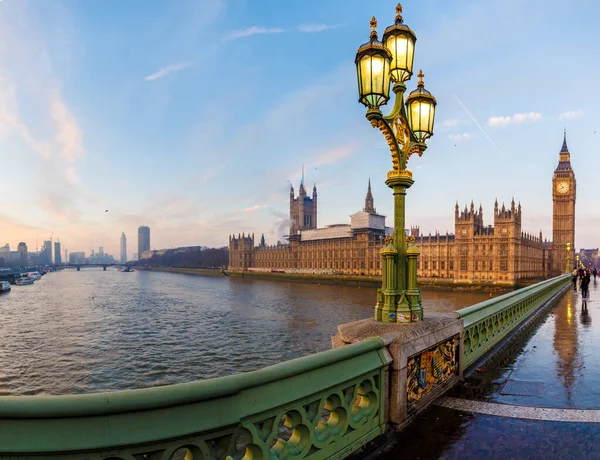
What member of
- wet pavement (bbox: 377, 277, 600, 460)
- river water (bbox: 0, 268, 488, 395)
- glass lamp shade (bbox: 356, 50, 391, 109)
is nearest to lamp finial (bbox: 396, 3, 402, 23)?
glass lamp shade (bbox: 356, 50, 391, 109)

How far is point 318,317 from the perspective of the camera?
37.2 metres

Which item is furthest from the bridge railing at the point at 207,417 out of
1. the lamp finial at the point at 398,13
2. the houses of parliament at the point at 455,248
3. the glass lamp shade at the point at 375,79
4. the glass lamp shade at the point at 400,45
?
the houses of parliament at the point at 455,248

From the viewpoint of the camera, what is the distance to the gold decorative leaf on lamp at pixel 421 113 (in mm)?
7141

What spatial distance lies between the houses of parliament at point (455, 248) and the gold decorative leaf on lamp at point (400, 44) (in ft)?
254

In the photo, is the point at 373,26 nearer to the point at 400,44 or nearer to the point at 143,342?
Answer: the point at 400,44

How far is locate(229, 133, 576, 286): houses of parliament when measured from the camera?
7994 cm

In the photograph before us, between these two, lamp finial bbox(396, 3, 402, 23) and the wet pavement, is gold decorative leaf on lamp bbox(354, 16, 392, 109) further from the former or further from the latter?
the wet pavement

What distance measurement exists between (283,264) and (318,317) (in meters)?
102

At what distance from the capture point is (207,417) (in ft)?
8.08

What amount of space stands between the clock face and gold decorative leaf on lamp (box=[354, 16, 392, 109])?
439 ft

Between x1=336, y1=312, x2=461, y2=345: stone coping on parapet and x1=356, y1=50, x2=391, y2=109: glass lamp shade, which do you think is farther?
x1=356, y1=50, x2=391, y2=109: glass lamp shade

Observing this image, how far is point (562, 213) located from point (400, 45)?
131552 mm

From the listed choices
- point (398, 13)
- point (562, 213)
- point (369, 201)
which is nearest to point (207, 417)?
point (398, 13)

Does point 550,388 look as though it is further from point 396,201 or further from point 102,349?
point 102,349
